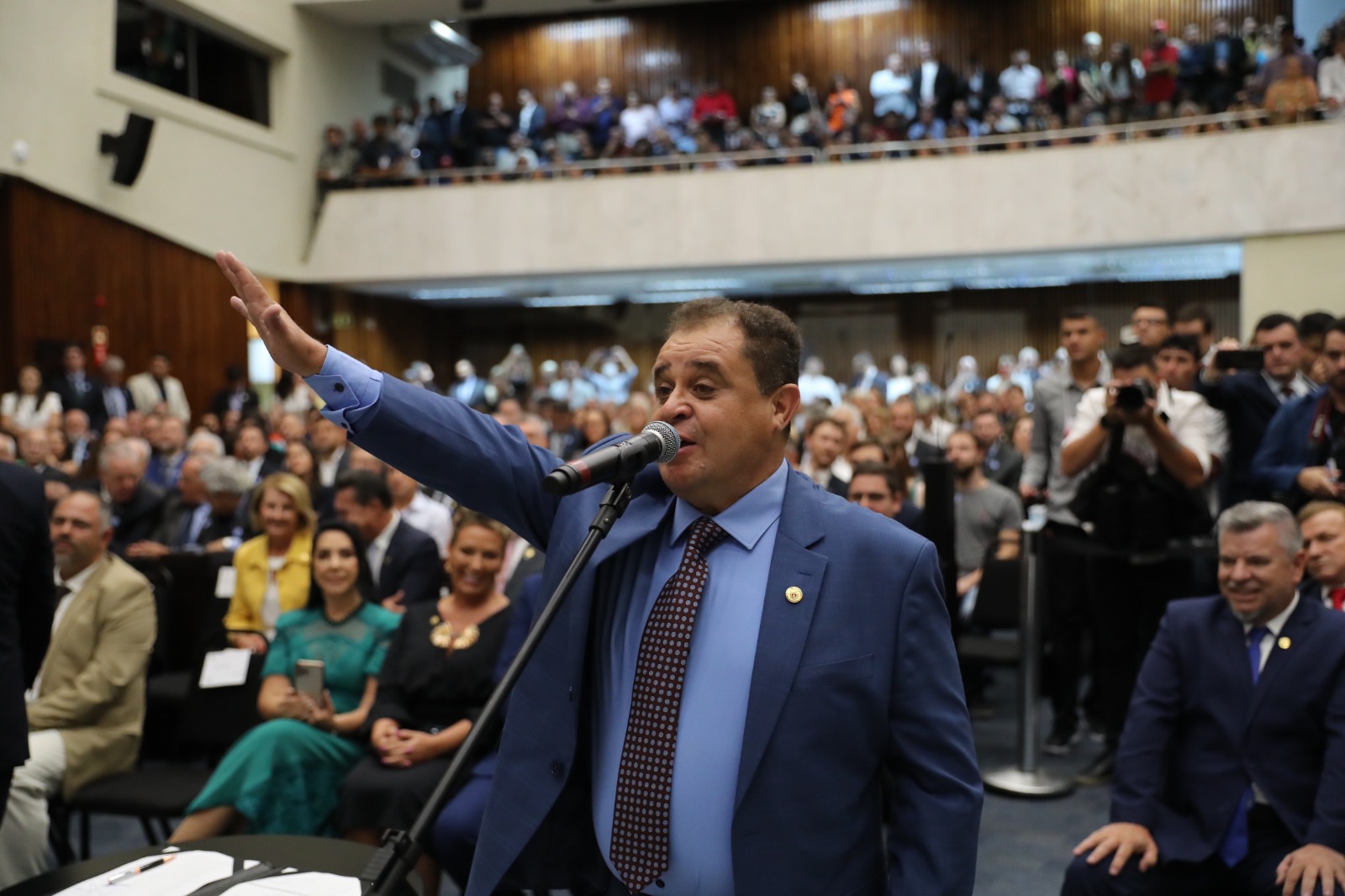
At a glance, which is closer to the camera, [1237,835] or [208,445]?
[1237,835]

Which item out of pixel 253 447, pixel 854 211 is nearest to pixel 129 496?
pixel 253 447

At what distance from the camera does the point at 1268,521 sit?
9.70 feet

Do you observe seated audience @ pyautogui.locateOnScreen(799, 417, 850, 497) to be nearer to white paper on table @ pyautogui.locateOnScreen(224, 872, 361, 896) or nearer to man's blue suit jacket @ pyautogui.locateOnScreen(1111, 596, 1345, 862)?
man's blue suit jacket @ pyautogui.locateOnScreen(1111, 596, 1345, 862)

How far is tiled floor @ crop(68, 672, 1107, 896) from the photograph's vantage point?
3.66 metres

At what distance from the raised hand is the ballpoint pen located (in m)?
1.40

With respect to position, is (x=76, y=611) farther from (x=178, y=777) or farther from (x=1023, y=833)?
(x=1023, y=833)

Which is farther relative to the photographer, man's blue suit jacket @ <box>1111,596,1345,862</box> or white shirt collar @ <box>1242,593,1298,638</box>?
white shirt collar @ <box>1242,593,1298,638</box>

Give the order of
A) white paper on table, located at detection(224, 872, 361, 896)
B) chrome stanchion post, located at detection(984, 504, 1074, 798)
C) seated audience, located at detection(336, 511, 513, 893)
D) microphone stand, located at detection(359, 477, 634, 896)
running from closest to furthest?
1. microphone stand, located at detection(359, 477, 634, 896)
2. white paper on table, located at detection(224, 872, 361, 896)
3. seated audience, located at detection(336, 511, 513, 893)
4. chrome stanchion post, located at detection(984, 504, 1074, 798)

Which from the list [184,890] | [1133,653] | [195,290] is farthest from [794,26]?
[184,890]

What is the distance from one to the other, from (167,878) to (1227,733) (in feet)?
7.76

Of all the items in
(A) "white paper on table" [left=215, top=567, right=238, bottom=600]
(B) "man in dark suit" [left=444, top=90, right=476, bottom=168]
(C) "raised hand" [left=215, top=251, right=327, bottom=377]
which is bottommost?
(A) "white paper on table" [left=215, top=567, right=238, bottom=600]

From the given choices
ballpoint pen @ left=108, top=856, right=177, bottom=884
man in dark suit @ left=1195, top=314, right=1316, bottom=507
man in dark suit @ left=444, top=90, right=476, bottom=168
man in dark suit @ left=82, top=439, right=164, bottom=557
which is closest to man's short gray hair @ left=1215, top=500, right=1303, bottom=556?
man in dark suit @ left=1195, top=314, right=1316, bottom=507

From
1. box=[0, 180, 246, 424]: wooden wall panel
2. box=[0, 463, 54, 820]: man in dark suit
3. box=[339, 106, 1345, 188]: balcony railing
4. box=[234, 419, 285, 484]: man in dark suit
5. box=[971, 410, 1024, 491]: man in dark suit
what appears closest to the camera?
box=[0, 463, 54, 820]: man in dark suit

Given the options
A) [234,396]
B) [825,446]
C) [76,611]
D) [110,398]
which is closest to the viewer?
[76,611]
